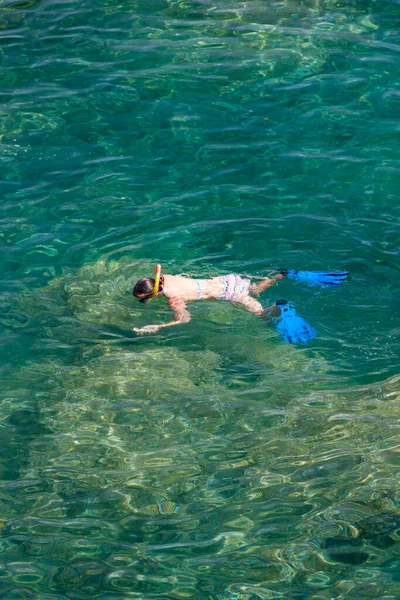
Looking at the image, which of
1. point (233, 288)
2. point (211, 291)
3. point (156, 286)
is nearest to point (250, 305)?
point (233, 288)

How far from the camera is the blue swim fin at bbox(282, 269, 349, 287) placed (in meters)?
10.3

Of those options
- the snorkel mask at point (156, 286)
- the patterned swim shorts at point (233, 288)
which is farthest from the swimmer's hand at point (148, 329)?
the patterned swim shorts at point (233, 288)

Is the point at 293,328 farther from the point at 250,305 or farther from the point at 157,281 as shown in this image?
the point at 157,281

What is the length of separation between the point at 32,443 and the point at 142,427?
112 centimetres

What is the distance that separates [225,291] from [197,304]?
0.46 metres

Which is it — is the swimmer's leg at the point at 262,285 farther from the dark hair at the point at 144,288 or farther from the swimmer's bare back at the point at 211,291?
the dark hair at the point at 144,288

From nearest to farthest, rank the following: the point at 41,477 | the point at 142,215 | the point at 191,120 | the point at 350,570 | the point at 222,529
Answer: the point at 350,570 → the point at 222,529 → the point at 41,477 → the point at 142,215 → the point at 191,120

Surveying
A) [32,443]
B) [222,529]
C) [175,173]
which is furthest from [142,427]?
[175,173]

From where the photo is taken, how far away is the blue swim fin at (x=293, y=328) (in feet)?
31.5

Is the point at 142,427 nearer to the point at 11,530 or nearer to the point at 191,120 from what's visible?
the point at 11,530

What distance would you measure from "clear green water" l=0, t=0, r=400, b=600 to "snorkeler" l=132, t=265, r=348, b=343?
192mm

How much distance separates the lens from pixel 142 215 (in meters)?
12.0

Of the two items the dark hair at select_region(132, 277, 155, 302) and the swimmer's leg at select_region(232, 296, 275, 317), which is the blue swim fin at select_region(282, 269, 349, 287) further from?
the dark hair at select_region(132, 277, 155, 302)

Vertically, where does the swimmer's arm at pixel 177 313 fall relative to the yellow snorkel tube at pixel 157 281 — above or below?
below
